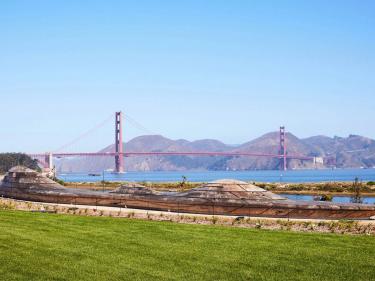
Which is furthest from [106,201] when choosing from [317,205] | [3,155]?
[3,155]

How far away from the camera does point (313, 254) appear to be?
12.2m

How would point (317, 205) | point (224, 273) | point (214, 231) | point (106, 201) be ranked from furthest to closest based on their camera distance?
point (106, 201) < point (317, 205) < point (214, 231) < point (224, 273)

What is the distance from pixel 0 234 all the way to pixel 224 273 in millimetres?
6974

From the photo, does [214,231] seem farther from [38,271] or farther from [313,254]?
[38,271]

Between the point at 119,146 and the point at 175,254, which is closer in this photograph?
the point at 175,254

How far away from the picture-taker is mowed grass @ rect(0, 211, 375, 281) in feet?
33.6

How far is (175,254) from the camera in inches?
473

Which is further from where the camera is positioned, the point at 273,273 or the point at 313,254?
the point at 313,254

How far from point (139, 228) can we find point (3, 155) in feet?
388

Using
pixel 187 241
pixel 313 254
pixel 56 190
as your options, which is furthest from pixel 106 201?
pixel 313 254

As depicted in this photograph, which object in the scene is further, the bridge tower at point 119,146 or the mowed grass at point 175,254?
the bridge tower at point 119,146

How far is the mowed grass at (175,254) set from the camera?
10.2 metres

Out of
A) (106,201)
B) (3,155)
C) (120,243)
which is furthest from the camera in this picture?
(3,155)

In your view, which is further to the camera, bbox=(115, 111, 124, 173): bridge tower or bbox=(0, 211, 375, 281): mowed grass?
bbox=(115, 111, 124, 173): bridge tower
